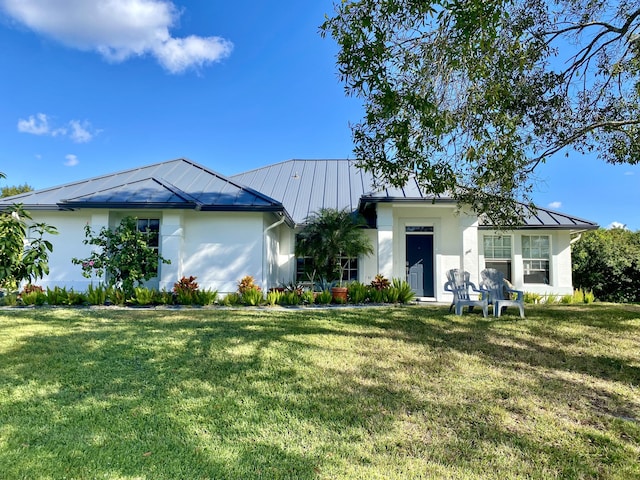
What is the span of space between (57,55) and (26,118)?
20.9ft

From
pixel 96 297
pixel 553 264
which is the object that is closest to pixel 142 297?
pixel 96 297

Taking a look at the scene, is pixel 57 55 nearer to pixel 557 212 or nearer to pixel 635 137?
pixel 635 137

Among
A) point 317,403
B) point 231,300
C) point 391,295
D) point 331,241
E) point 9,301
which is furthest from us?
point 331,241

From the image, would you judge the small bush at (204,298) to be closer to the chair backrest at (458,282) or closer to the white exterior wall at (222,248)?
the white exterior wall at (222,248)

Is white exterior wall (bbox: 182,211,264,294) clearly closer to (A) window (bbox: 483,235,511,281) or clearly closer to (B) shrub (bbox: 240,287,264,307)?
(B) shrub (bbox: 240,287,264,307)

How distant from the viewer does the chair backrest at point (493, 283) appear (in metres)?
9.16

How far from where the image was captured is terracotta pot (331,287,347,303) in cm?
1102

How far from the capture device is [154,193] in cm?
1158

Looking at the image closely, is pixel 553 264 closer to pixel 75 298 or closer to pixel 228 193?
pixel 228 193

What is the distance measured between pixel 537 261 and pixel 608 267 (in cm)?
330

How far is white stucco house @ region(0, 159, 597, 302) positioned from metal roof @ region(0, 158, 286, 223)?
0.11 ft

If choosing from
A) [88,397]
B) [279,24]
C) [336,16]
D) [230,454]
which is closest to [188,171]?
[279,24]

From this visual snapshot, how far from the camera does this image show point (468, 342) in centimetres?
628

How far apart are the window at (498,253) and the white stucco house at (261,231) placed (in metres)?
0.04
